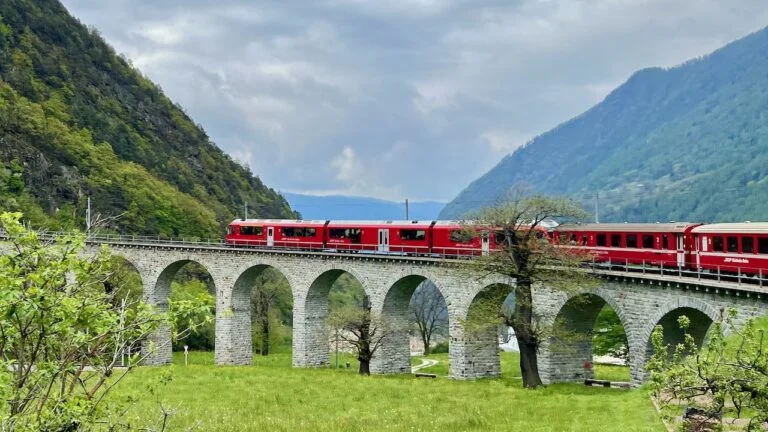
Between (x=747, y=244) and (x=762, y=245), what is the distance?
2.58 ft

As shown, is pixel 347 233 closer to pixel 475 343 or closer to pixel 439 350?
pixel 475 343

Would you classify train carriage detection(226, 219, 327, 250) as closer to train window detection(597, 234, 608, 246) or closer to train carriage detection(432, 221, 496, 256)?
train carriage detection(432, 221, 496, 256)

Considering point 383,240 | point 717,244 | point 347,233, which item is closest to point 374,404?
point 717,244

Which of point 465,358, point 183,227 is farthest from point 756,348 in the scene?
point 183,227

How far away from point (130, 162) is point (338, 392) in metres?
83.3

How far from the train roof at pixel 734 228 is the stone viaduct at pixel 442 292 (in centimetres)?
257

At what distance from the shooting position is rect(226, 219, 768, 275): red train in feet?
93.1

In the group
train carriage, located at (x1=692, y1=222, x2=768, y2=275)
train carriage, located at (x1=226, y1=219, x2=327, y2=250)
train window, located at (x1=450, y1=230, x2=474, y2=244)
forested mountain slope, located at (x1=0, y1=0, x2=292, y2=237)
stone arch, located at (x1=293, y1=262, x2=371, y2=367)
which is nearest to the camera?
train carriage, located at (x1=692, y1=222, x2=768, y2=275)

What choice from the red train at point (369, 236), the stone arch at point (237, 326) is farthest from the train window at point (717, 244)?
the stone arch at point (237, 326)

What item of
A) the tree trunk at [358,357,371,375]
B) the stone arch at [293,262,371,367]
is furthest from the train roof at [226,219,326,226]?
the tree trunk at [358,357,371,375]

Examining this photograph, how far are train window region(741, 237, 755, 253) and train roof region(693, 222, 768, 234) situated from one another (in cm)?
29

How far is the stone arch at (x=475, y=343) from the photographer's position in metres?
39.8

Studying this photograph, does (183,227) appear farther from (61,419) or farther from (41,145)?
(61,419)

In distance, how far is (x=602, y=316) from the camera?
5791 centimetres
